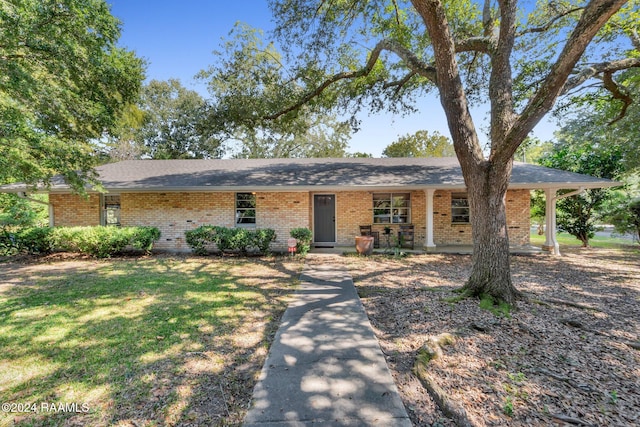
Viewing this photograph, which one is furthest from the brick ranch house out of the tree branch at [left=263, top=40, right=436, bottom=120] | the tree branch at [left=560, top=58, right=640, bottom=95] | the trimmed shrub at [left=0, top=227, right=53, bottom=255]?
the tree branch at [left=560, top=58, right=640, bottom=95]

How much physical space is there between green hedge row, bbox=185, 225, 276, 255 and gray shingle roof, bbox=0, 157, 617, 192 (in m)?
1.49

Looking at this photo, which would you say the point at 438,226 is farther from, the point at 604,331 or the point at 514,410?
the point at 514,410

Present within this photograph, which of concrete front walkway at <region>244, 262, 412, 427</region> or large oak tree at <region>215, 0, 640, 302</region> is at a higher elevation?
large oak tree at <region>215, 0, 640, 302</region>

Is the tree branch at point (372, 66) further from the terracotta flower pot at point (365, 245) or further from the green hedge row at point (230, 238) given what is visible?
the terracotta flower pot at point (365, 245)

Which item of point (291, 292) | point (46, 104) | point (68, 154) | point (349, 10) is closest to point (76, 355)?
point (291, 292)

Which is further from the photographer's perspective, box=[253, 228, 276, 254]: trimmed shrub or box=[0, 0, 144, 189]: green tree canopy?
box=[253, 228, 276, 254]: trimmed shrub

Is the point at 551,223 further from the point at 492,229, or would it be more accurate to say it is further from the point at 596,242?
the point at 492,229

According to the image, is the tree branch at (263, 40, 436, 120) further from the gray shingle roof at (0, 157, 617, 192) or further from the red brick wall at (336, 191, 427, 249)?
the red brick wall at (336, 191, 427, 249)

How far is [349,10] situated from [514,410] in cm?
919

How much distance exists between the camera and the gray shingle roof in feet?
31.0

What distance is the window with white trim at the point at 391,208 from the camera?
451 inches

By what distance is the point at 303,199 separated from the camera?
10633mm

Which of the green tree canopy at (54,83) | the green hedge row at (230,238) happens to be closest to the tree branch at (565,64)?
the green hedge row at (230,238)

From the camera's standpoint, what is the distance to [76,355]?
128 inches
